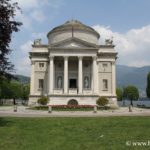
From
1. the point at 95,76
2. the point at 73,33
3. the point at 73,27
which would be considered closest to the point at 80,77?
the point at 95,76

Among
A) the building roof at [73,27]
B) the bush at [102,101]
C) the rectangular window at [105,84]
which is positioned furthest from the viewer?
the building roof at [73,27]

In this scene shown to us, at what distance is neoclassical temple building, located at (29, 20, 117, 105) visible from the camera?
228 ft

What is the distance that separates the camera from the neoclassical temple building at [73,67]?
69.4m

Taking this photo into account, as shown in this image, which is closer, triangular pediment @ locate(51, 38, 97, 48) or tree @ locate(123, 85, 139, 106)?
triangular pediment @ locate(51, 38, 97, 48)

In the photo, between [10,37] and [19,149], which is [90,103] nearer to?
[10,37]

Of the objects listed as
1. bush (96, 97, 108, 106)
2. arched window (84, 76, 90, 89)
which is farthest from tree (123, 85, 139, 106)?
bush (96, 97, 108, 106)

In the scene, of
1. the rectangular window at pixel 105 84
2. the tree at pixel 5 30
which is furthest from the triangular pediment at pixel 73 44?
the tree at pixel 5 30

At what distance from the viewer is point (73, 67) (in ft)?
244

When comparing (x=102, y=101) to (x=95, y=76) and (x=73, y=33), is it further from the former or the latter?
(x=73, y=33)

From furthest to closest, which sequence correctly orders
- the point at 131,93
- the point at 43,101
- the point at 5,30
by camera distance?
the point at 131,93, the point at 43,101, the point at 5,30

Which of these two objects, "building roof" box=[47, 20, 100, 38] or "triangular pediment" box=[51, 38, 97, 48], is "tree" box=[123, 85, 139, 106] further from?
"triangular pediment" box=[51, 38, 97, 48]

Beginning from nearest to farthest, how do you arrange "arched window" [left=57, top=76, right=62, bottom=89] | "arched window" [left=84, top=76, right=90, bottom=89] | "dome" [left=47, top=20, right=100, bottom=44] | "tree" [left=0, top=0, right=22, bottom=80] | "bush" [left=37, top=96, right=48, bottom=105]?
"tree" [left=0, top=0, right=22, bottom=80] → "bush" [left=37, top=96, right=48, bottom=105] → "arched window" [left=84, top=76, right=90, bottom=89] → "arched window" [left=57, top=76, right=62, bottom=89] → "dome" [left=47, top=20, right=100, bottom=44]

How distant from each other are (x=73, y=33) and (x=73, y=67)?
8.42m

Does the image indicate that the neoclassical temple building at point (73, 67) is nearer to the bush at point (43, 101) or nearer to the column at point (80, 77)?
the column at point (80, 77)
